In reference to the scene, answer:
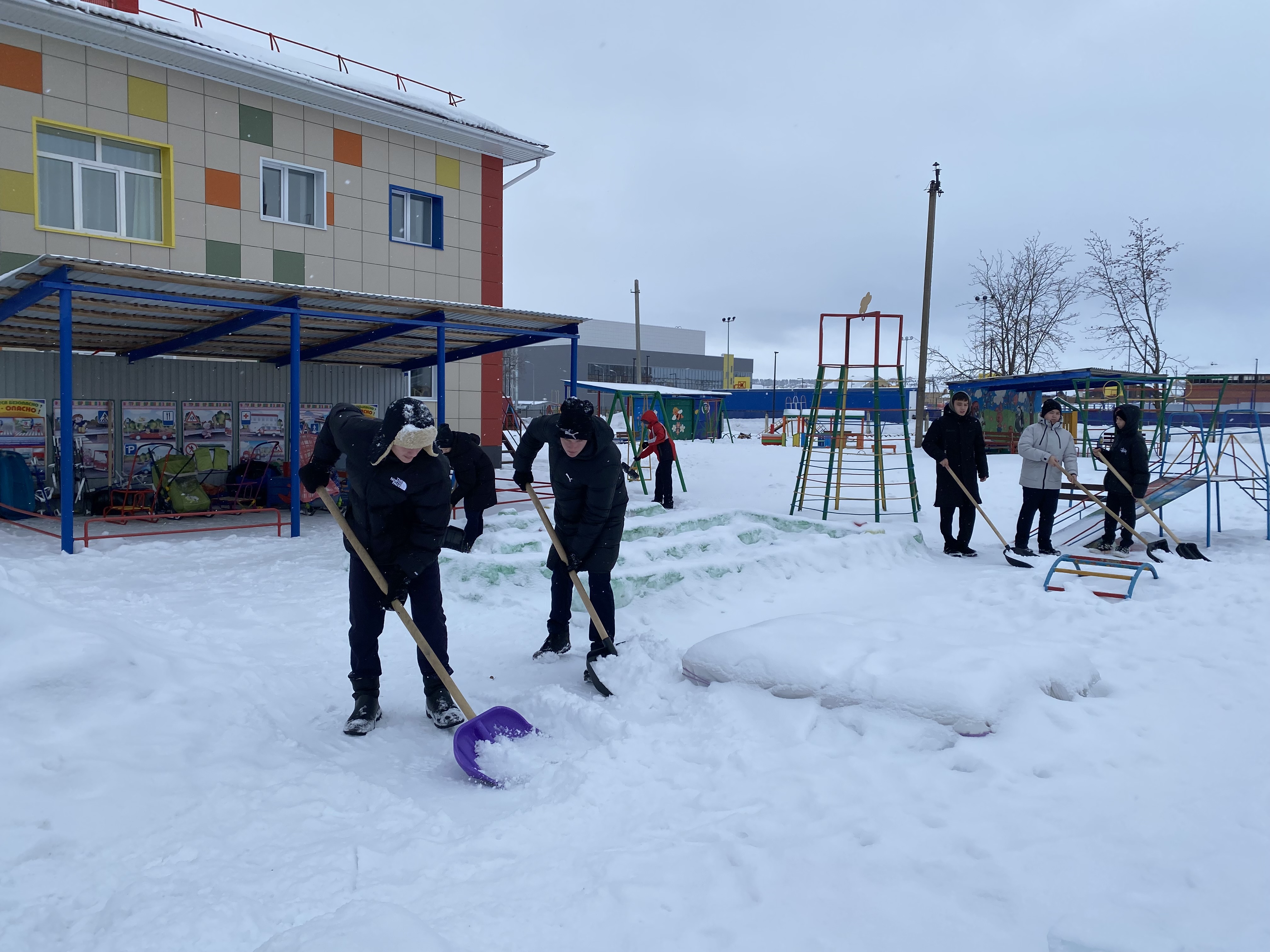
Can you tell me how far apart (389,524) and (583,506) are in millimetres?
1326

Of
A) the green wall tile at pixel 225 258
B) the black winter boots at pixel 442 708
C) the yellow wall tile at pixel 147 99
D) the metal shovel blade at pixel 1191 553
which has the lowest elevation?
the black winter boots at pixel 442 708

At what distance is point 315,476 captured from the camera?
13.1 ft

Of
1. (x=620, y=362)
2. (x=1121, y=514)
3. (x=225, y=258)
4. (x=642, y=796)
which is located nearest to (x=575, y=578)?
(x=642, y=796)

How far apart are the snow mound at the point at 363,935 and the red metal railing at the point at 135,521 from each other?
6.54 metres

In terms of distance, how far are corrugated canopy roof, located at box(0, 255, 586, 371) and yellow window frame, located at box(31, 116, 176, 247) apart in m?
1.66

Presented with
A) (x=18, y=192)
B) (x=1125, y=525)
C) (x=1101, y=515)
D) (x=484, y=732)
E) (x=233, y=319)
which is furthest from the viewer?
(x=18, y=192)

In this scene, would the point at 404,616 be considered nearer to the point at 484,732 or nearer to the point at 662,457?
the point at 484,732

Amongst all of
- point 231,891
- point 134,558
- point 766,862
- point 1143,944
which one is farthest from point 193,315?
point 1143,944

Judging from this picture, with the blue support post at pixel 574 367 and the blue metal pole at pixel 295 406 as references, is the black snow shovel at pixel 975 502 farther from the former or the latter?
the blue metal pole at pixel 295 406

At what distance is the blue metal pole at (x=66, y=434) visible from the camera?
7219 mm

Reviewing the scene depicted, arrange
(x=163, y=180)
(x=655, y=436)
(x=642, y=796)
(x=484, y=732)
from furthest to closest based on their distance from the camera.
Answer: (x=163, y=180) < (x=655, y=436) < (x=484, y=732) < (x=642, y=796)

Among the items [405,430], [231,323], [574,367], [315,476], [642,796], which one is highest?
[231,323]

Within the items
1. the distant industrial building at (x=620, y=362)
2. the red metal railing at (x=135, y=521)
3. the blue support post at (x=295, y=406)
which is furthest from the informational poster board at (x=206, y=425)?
the distant industrial building at (x=620, y=362)

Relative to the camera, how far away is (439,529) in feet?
12.6
